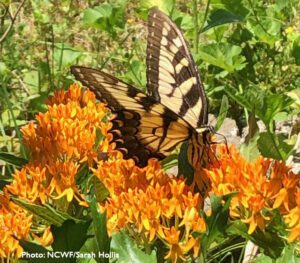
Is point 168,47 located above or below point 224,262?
above

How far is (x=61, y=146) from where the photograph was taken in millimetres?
2332

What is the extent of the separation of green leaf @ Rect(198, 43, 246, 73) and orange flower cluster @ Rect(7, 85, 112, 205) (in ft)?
5.09

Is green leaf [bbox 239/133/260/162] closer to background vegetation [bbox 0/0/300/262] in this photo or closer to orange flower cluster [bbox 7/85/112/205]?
orange flower cluster [bbox 7/85/112/205]

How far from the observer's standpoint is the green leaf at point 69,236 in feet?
5.73

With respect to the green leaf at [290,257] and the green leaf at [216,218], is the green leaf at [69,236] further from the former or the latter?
the green leaf at [290,257]

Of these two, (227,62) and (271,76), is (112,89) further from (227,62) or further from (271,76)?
(271,76)

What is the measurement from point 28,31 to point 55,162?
3870 millimetres

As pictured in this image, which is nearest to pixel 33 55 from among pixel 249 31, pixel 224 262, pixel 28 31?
pixel 28 31

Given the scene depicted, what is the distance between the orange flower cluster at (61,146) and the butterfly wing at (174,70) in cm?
28

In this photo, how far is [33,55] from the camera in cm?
544

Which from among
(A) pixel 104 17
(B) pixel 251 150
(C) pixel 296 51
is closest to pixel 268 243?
(B) pixel 251 150

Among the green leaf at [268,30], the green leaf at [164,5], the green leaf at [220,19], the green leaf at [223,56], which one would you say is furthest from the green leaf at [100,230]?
the green leaf at [268,30]

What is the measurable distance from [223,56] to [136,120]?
172 centimetres

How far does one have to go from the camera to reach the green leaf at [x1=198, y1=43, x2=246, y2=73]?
4.14 meters
